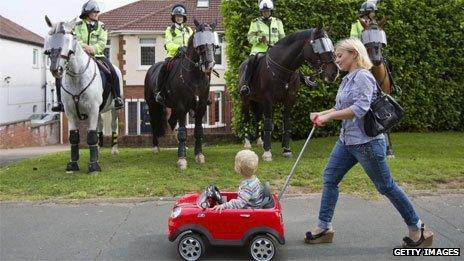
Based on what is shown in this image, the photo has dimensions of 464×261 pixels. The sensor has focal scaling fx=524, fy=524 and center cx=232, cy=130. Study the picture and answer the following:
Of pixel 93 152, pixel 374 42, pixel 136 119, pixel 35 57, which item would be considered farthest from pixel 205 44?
pixel 35 57

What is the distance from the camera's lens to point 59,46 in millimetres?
8852

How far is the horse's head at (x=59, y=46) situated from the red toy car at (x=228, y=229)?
4510mm

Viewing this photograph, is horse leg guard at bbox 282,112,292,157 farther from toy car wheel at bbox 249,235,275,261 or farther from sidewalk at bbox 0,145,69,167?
sidewalk at bbox 0,145,69,167

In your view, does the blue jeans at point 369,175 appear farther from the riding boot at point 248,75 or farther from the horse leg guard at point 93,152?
the riding boot at point 248,75

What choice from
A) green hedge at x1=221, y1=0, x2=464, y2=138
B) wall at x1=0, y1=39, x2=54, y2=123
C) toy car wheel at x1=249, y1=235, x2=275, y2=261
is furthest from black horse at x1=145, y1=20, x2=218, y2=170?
wall at x1=0, y1=39, x2=54, y2=123

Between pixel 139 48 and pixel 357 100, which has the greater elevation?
pixel 139 48

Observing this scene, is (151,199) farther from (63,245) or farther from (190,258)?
(190,258)

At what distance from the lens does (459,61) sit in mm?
16812

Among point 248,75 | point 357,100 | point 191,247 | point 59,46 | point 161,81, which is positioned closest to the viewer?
point 357,100

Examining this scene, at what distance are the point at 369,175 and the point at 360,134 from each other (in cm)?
46

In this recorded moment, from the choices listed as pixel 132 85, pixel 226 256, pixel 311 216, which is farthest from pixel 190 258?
pixel 132 85

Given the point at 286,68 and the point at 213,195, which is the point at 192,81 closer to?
the point at 286,68

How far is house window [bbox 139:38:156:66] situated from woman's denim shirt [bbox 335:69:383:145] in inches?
1125

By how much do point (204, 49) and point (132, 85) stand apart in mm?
23568
